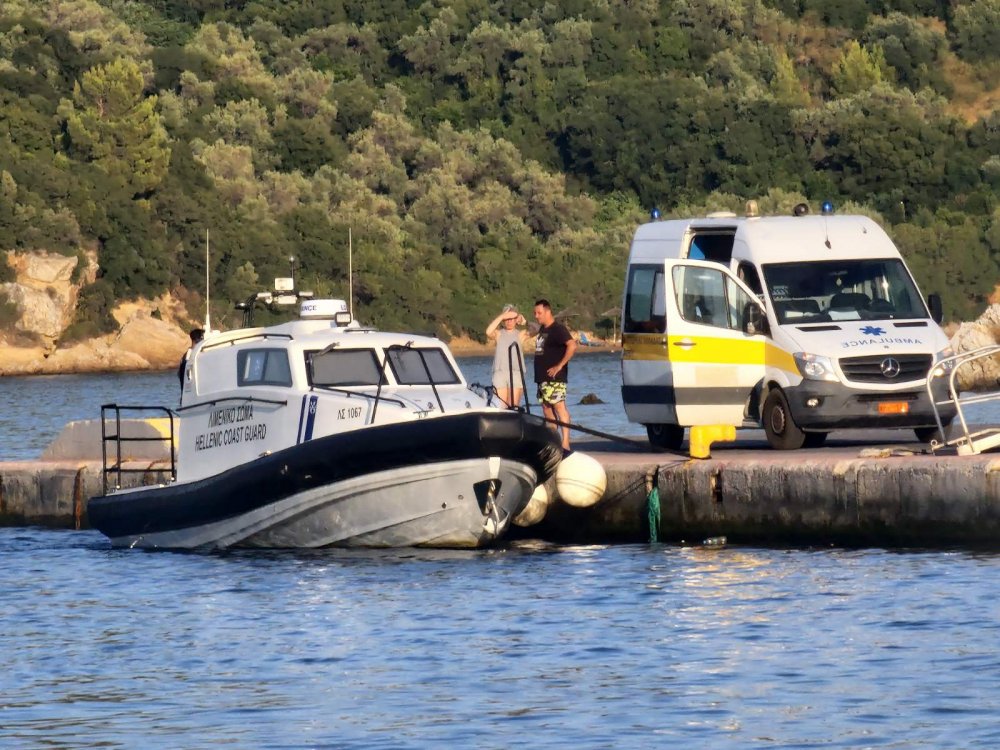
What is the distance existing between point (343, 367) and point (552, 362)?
236 cm

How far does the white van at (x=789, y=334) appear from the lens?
22172mm

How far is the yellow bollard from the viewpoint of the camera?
72.1 feet

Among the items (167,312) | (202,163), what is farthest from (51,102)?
(167,312)

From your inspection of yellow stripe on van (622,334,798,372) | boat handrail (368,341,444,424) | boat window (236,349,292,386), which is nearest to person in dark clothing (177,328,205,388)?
boat window (236,349,292,386)

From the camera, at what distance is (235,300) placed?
104312 mm

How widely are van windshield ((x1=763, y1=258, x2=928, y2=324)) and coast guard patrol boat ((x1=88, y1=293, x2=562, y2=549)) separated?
3270 mm

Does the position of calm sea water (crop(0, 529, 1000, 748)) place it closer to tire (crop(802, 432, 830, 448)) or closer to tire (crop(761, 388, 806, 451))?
tire (crop(761, 388, 806, 451))


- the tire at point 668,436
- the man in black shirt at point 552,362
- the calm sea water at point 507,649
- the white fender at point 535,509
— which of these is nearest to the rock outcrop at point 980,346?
the tire at point 668,436

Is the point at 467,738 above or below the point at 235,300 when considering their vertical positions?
below

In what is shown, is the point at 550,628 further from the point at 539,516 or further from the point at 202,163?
the point at 202,163

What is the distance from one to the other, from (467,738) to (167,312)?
303 feet

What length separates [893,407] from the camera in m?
22.2

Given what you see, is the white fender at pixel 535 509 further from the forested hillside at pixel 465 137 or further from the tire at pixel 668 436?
the forested hillside at pixel 465 137

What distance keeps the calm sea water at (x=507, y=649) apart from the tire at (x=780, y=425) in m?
1.78
